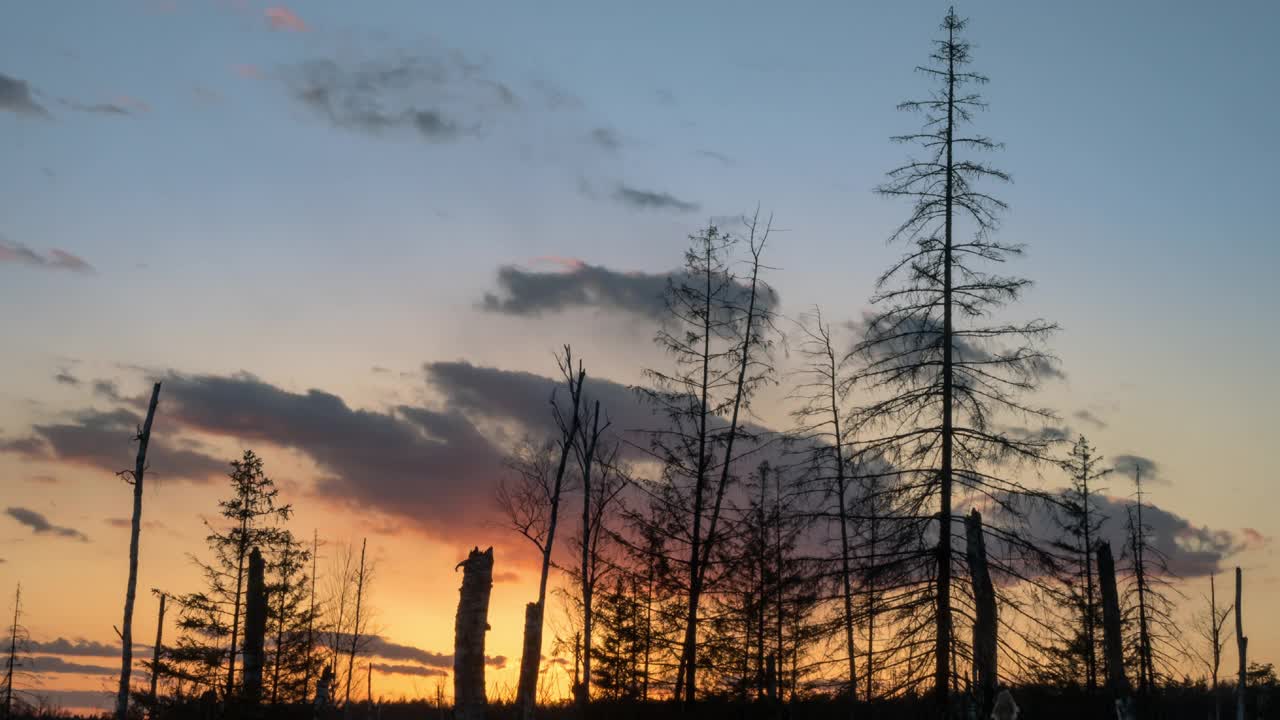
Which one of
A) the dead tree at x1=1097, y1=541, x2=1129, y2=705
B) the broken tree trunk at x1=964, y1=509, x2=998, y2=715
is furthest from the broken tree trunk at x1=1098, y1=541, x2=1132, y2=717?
the broken tree trunk at x1=964, y1=509, x2=998, y2=715

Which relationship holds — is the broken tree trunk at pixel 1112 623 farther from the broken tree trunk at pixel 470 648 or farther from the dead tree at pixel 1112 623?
the broken tree trunk at pixel 470 648

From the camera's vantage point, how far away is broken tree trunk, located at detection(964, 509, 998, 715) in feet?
83.3

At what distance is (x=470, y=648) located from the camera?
2406 centimetres

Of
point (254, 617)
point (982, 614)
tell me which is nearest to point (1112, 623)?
point (982, 614)

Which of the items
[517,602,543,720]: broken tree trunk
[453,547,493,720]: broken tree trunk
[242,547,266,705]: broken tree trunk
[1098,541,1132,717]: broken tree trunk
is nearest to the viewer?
[453,547,493,720]: broken tree trunk

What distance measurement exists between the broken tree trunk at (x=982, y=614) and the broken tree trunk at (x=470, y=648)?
10932mm

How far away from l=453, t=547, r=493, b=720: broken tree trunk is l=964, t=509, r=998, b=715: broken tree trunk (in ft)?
35.9

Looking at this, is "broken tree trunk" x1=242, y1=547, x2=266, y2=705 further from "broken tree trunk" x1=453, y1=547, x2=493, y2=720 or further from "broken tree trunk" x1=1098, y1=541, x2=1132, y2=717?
"broken tree trunk" x1=1098, y1=541, x2=1132, y2=717

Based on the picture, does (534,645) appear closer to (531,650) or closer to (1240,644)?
(531,650)

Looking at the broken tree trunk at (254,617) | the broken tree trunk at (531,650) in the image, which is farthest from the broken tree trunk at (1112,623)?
the broken tree trunk at (254,617)

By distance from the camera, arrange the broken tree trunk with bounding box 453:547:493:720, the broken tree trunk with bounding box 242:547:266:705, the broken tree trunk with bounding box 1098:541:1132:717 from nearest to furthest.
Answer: the broken tree trunk with bounding box 453:547:493:720 < the broken tree trunk with bounding box 1098:541:1132:717 < the broken tree trunk with bounding box 242:547:266:705

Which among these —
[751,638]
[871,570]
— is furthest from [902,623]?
[751,638]

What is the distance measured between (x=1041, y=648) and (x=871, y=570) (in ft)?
13.2

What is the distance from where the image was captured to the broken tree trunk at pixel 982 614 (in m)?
25.4
